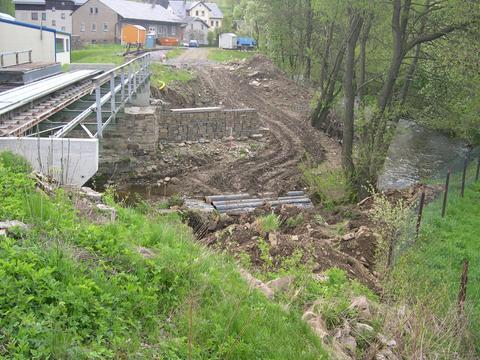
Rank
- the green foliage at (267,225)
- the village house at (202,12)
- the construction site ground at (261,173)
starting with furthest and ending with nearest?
the village house at (202,12) → the green foliage at (267,225) → the construction site ground at (261,173)

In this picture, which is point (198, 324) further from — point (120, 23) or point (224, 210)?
point (120, 23)

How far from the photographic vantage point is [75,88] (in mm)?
21906

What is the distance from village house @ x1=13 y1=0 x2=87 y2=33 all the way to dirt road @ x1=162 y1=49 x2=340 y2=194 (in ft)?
83.1

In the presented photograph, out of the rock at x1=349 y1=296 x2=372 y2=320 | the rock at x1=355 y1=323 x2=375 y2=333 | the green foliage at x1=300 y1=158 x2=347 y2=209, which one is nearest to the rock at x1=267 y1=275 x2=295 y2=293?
the rock at x1=349 y1=296 x2=372 y2=320

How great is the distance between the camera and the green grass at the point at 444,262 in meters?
7.52

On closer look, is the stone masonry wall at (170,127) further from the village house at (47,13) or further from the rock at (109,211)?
the village house at (47,13)

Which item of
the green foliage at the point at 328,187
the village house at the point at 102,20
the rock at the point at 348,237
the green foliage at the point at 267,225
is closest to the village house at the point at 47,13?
the village house at the point at 102,20

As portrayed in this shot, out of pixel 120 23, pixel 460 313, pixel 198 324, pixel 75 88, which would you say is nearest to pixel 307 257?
pixel 460 313

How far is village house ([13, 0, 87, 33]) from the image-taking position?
66938mm

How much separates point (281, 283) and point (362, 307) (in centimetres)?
111

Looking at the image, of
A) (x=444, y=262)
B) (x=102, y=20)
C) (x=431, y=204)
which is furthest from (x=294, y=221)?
(x=102, y=20)

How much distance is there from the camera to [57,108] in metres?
15.1

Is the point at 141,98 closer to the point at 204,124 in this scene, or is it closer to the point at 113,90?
the point at 204,124

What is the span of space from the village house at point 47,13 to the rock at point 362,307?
226 ft
